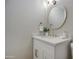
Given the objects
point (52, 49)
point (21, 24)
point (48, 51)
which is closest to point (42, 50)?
point (48, 51)

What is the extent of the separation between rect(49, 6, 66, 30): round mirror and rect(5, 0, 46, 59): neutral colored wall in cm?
19

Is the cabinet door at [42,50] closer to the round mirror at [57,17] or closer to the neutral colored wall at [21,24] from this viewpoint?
the neutral colored wall at [21,24]

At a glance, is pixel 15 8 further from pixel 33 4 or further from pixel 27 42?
pixel 27 42

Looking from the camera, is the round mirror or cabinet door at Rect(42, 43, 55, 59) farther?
the round mirror

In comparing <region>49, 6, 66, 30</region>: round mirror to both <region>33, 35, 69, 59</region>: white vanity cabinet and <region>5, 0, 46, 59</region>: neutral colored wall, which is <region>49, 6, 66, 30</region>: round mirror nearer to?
<region>5, 0, 46, 59</region>: neutral colored wall

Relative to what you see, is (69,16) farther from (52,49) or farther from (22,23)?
(22,23)

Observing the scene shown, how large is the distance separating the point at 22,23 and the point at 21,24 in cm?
3

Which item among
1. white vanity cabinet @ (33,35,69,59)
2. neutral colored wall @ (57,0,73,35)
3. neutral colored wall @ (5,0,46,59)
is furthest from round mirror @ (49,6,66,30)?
white vanity cabinet @ (33,35,69,59)

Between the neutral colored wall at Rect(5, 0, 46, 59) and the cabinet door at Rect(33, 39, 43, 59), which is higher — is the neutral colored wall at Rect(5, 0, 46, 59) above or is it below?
above

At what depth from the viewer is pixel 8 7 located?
5.05 ft

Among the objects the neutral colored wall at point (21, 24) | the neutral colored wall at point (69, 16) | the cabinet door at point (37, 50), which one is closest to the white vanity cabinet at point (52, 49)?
the cabinet door at point (37, 50)

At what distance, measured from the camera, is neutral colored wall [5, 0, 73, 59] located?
1.54 m

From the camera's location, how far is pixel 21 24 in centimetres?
167

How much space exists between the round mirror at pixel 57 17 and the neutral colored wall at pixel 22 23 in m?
0.08
